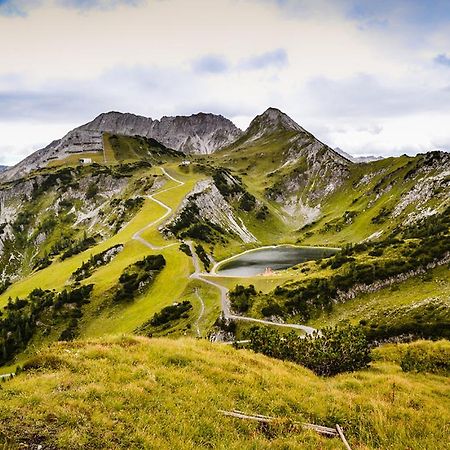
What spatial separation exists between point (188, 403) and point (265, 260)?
150 m

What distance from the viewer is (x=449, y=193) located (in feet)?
618

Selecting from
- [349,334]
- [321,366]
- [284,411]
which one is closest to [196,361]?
[284,411]

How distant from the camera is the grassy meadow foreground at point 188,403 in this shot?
45.1ft

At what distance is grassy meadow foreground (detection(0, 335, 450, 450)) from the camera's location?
13734mm

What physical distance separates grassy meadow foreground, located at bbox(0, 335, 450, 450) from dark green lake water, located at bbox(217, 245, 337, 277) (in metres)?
Answer: 108

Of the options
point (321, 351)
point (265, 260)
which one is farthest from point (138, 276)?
point (321, 351)

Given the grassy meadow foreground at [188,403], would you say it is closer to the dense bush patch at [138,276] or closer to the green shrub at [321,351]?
the green shrub at [321,351]

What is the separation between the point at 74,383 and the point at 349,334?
23990 millimetres

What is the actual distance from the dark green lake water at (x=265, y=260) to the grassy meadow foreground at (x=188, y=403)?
353 feet

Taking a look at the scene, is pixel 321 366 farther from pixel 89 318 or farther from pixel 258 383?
pixel 89 318

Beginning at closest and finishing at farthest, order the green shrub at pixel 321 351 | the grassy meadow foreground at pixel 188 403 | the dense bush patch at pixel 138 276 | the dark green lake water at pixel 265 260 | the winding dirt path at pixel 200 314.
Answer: the grassy meadow foreground at pixel 188 403
the green shrub at pixel 321 351
the winding dirt path at pixel 200 314
the dense bush patch at pixel 138 276
the dark green lake water at pixel 265 260

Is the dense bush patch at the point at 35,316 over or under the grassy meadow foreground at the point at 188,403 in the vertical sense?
under

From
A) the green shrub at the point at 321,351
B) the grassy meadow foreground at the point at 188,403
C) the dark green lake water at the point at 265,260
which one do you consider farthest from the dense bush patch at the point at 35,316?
the grassy meadow foreground at the point at 188,403

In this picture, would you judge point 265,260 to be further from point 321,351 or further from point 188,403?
point 188,403
